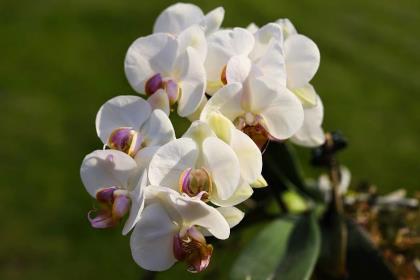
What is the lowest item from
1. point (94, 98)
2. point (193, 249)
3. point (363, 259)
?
point (94, 98)

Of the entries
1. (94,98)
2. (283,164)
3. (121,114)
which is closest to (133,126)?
(121,114)

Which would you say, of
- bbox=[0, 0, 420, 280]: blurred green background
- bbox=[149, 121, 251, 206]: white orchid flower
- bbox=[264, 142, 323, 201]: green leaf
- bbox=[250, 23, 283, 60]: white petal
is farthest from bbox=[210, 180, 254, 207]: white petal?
bbox=[0, 0, 420, 280]: blurred green background

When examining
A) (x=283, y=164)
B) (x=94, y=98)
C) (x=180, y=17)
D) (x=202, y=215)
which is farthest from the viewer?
(x=94, y=98)

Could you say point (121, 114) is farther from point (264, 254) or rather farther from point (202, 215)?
point (264, 254)

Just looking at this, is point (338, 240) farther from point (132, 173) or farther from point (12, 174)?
point (12, 174)

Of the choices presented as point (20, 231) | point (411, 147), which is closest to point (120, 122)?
point (20, 231)

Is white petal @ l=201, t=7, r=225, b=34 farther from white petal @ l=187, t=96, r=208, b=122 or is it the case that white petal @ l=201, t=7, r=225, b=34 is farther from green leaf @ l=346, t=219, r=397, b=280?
green leaf @ l=346, t=219, r=397, b=280

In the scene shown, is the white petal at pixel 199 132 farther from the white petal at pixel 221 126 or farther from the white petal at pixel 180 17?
the white petal at pixel 180 17
